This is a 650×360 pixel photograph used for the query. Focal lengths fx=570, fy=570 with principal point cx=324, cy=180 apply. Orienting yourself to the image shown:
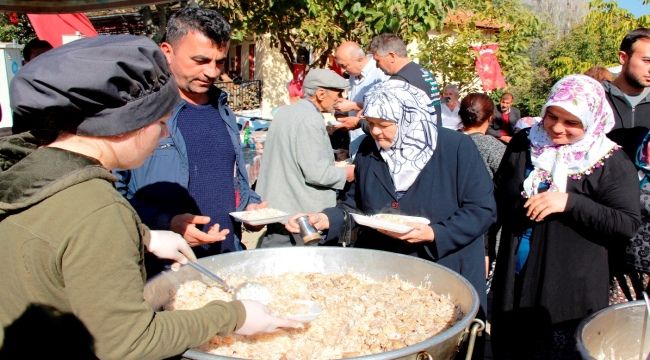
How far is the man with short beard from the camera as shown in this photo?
3.57 meters

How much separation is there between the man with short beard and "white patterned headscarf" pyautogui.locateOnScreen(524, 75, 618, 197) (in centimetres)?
115

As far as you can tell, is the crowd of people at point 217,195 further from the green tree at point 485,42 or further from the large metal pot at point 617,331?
the green tree at point 485,42

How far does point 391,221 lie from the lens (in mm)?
2373

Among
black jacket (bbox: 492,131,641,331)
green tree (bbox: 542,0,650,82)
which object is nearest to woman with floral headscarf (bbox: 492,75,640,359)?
black jacket (bbox: 492,131,641,331)

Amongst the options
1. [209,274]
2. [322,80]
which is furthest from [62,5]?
[322,80]

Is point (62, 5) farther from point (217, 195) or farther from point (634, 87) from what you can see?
point (634, 87)

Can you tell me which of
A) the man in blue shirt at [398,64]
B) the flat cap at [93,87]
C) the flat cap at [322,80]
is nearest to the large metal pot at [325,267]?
the flat cap at [93,87]

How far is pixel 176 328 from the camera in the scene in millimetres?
1302

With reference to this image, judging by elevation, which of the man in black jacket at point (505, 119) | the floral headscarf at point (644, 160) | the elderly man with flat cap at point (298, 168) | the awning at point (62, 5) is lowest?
the man in black jacket at point (505, 119)

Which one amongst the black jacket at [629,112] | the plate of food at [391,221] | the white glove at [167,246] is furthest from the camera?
the black jacket at [629,112]

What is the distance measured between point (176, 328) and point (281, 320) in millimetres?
307

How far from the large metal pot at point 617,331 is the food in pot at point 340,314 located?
1.35ft

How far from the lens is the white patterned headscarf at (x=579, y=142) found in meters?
2.47

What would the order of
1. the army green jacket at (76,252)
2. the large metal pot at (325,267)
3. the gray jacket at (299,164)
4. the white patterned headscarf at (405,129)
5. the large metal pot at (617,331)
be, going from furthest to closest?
the gray jacket at (299,164) → the white patterned headscarf at (405,129) → the large metal pot at (325,267) → the large metal pot at (617,331) → the army green jacket at (76,252)
